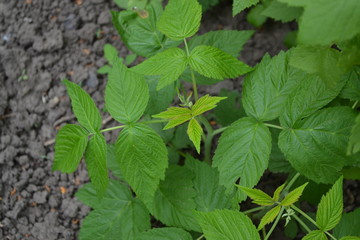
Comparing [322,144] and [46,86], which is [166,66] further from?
[46,86]

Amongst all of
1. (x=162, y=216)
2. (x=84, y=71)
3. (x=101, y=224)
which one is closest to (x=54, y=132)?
(x=84, y=71)

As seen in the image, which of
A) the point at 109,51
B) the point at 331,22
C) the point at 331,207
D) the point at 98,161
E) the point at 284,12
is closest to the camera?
the point at 331,22

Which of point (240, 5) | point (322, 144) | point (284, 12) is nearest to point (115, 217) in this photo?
point (322, 144)

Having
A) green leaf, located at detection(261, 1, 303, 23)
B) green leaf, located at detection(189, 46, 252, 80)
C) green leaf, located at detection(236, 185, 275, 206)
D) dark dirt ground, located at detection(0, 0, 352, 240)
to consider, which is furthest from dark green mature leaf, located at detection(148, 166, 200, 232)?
green leaf, located at detection(261, 1, 303, 23)

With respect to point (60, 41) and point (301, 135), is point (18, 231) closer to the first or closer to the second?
point (60, 41)

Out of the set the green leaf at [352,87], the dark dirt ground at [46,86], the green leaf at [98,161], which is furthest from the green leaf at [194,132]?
the dark dirt ground at [46,86]

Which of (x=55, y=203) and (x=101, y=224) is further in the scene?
(x=55, y=203)
